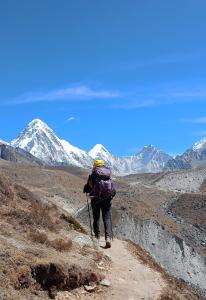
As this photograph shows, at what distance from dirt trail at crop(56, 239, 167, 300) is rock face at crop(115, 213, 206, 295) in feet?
121

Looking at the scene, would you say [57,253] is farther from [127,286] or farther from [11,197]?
[11,197]

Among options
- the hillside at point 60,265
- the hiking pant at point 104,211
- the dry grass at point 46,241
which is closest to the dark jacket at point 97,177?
the hiking pant at point 104,211

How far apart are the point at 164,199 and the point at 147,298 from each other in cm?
11931

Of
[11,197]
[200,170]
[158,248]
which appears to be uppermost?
[200,170]

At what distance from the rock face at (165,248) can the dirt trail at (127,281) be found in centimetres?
3685

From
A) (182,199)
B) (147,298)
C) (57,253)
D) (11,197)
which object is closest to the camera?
(147,298)

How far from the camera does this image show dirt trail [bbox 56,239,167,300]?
43.3ft

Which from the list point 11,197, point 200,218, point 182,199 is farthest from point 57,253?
point 182,199

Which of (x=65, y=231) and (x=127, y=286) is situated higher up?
(x=65, y=231)

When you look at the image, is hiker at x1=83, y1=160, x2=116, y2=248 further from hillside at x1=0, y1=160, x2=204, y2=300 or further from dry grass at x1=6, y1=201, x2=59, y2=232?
dry grass at x1=6, y1=201, x2=59, y2=232

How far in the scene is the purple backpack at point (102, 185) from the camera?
18266 mm

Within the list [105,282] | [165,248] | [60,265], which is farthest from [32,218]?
[165,248]

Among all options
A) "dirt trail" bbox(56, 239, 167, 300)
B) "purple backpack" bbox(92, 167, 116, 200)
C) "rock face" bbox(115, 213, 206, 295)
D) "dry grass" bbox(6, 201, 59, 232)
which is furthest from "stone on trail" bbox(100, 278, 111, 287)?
"rock face" bbox(115, 213, 206, 295)

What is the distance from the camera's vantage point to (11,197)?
2117cm
